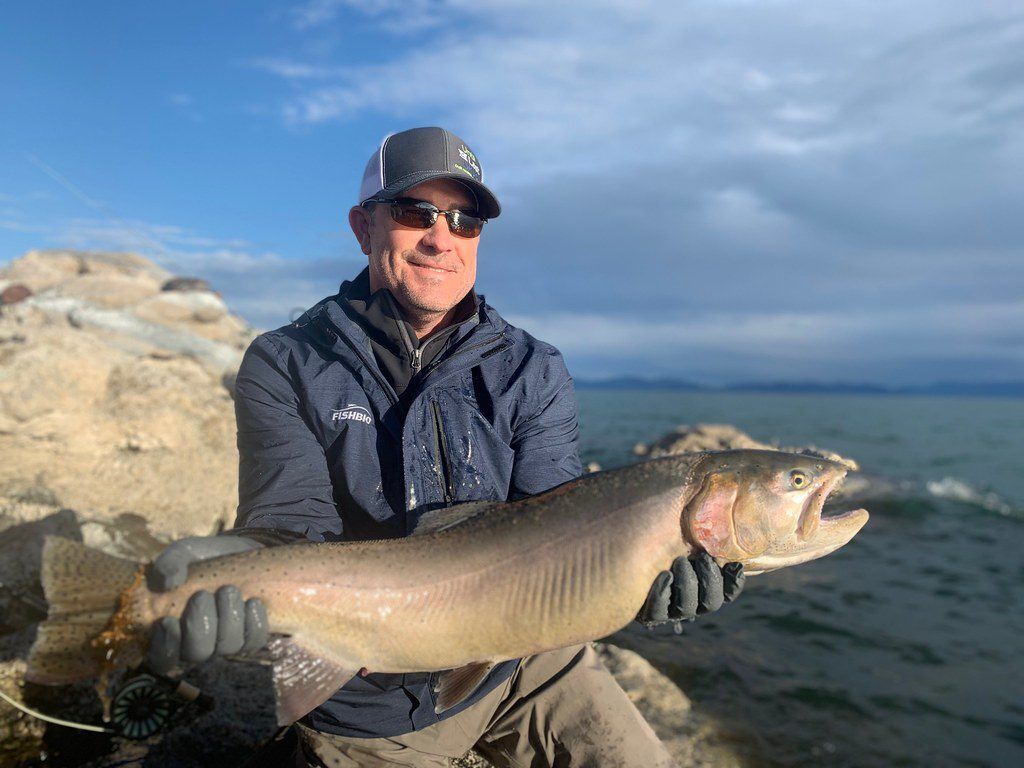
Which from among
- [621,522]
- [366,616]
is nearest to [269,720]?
[366,616]

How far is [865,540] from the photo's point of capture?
15.1 meters

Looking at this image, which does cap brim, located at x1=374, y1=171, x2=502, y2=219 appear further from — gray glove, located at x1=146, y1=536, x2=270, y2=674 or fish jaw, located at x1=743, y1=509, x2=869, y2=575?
fish jaw, located at x1=743, y1=509, x2=869, y2=575

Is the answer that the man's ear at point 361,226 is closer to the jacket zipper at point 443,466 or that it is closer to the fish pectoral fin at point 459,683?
the jacket zipper at point 443,466

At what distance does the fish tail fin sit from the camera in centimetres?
297

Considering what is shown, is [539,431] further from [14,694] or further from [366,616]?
[14,694]

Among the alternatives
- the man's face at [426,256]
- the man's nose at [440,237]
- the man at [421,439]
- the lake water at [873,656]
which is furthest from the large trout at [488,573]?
the lake water at [873,656]

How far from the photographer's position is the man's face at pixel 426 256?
4.31m

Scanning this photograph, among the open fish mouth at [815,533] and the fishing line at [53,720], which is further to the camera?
the fishing line at [53,720]

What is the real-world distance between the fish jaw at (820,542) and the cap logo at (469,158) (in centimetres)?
289

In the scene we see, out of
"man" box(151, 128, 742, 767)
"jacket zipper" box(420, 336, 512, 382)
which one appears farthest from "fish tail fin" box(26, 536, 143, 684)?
"jacket zipper" box(420, 336, 512, 382)

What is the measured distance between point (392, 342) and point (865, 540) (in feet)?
46.6

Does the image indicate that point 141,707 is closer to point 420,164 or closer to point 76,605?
point 76,605

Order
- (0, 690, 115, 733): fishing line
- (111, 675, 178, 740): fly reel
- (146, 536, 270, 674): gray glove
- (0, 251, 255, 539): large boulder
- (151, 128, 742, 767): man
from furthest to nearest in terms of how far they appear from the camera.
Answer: (0, 251, 255, 539): large boulder
(111, 675, 178, 740): fly reel
(0, 690, 115, 733): fishing line
(151, 128, 742, 767): man
(146, 536, 270, 674): gray glove

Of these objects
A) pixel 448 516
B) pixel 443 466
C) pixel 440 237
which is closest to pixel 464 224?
pixel 440 237
